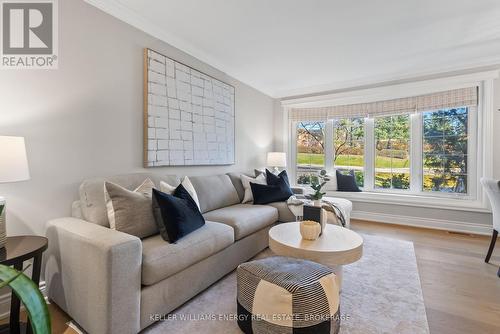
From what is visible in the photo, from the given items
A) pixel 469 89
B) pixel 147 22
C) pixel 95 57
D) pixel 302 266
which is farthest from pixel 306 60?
pixel 302 266

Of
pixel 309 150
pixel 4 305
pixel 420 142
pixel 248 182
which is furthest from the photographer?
pixel 309 150

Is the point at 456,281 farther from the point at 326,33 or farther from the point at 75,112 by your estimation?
the point at 75,112

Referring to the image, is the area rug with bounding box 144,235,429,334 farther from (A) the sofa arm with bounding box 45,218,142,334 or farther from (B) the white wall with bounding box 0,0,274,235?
(B) the white wall with bounding box 0,0,274,235

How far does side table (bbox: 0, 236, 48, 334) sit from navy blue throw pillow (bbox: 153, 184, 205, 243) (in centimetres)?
68

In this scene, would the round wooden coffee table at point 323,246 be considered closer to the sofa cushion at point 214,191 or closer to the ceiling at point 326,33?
the sofa cushion at point 214,191

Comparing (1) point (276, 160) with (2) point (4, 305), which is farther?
(1) point (276, 160)

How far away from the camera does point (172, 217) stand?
177 cm

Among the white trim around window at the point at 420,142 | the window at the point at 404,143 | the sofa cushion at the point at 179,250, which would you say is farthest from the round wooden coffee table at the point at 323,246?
the window at the point at 404,143

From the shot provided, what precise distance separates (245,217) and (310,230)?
0.79 m

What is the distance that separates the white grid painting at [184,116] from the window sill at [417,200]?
238cm

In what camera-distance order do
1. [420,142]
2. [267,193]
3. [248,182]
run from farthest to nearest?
[420,142]
[248,182]
[267,193]

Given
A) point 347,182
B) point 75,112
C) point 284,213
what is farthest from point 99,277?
point 347,182

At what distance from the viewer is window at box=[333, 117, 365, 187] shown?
4.44 m

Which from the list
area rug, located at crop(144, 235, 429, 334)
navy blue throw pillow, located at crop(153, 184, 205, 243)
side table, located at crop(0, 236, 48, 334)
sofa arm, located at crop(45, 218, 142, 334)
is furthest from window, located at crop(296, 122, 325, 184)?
side table, located at crop(0, 236, 48, 334)
